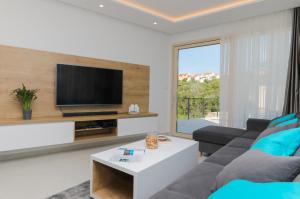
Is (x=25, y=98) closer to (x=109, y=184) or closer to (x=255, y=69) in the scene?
(x=109, y=184)

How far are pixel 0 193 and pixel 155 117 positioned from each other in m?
3.14

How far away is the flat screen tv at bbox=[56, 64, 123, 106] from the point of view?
367 cm

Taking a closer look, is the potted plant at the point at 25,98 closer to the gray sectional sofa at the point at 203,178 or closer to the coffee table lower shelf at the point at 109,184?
the coffee table lower shelf at the point at 109,184

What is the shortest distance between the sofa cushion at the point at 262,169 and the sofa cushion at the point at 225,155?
72 centimetres

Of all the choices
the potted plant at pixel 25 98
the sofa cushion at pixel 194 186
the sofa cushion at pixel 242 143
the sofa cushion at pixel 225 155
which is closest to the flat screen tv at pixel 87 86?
the potted plant at pixel 25 98

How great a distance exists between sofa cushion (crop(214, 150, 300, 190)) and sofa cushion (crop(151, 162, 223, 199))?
0.71ft

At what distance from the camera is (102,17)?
4.22 meters

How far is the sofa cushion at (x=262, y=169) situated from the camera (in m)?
0.96

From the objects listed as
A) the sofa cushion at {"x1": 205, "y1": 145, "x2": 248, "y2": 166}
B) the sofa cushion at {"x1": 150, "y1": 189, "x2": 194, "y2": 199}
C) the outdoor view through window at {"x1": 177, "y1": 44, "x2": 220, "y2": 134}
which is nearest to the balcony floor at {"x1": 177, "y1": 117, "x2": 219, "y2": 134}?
the outdoor view through window at {"x1": 177, "y1": 44, "x2": 220, "y2": 134}

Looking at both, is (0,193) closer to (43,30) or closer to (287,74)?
(43,30)

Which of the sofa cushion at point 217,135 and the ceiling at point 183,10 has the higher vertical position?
the ceiling at point 183,10

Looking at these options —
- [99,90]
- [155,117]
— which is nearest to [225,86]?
[155,117]

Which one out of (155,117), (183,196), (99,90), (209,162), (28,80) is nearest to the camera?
(183,196)

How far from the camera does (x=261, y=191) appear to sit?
698mm
